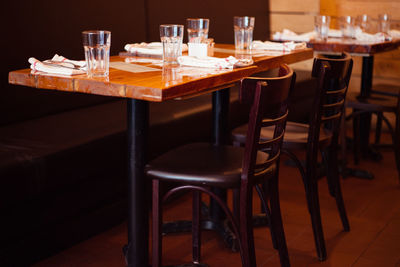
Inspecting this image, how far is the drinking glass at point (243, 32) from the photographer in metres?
2.50

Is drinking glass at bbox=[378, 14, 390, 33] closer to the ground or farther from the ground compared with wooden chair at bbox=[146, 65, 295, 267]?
farther from the ground

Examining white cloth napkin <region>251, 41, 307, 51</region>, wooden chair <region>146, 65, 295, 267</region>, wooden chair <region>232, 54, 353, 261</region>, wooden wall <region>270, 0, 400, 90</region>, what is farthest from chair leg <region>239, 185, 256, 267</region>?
wooden wall <region>270, 0, 400, 90</region>

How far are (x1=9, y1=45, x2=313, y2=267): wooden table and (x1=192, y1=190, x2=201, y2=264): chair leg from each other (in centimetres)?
24

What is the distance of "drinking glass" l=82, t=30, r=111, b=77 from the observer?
1935mm

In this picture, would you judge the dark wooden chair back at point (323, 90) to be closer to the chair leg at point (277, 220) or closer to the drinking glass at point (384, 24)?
the chair leg at point (277, 220)

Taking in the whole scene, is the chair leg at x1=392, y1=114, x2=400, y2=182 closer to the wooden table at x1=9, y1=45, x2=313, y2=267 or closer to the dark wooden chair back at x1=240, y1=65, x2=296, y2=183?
the wooden table at x1=9, y1=45, x2=313, y2=267

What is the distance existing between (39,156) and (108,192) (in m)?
0.50

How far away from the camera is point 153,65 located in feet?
Answer: 7.41

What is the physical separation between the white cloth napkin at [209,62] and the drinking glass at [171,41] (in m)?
0.04

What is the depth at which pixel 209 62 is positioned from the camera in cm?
212

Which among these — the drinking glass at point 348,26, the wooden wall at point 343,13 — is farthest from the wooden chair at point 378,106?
the wooden wall at point 343,13

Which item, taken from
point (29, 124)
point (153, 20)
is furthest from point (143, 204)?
point (153, 20)

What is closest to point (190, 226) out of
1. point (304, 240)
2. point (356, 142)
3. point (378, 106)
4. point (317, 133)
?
point (304, 240)

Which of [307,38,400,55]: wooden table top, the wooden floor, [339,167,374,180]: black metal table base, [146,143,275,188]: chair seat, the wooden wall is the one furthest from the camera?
the wooden wall
